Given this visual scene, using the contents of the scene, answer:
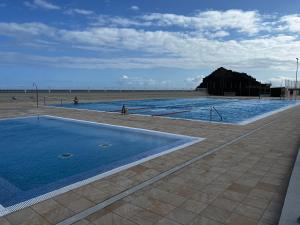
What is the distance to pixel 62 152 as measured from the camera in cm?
767

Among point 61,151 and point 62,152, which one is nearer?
point 62,152

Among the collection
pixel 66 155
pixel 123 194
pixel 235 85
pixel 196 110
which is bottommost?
pixel 66 155

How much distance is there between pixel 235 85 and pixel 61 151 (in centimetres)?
5033

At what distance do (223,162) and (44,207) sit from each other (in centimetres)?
352

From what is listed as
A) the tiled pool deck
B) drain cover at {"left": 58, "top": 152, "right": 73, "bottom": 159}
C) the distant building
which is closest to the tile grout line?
the tiled pool deck

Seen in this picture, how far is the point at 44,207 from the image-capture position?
3486 mm

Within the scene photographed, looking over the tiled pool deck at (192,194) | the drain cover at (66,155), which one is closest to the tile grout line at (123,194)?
the tiled pool deck at (192,194)

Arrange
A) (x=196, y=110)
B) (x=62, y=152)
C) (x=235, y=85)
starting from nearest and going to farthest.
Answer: (x=62, y=152)
(x=196, y=110)
(x=235, y=85)

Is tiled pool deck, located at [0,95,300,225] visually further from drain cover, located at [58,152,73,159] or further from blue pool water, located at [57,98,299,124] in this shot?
blue pool water, located at [57,98,299,124]

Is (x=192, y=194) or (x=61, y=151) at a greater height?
(x=192, y=194)

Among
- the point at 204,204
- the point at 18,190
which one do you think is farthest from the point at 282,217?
the point at 18,190

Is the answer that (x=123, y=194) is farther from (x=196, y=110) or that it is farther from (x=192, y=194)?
(x=196, y=110)

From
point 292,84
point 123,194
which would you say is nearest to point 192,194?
point 123,194

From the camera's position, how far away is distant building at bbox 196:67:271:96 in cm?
4604
